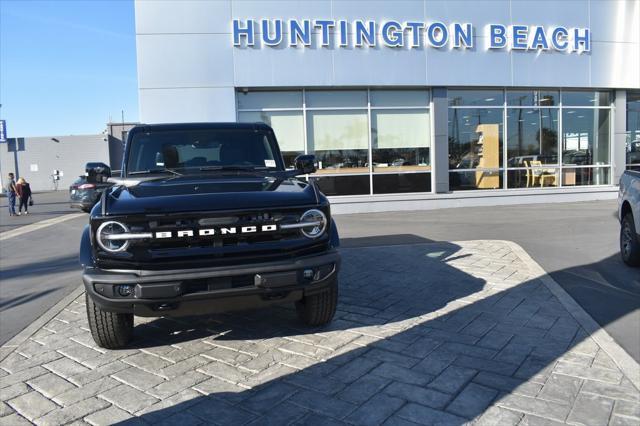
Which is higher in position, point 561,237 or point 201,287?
point 201,287

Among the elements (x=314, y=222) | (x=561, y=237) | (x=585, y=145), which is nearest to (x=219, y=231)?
(x=314, y=222)

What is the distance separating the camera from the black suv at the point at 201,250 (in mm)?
3484

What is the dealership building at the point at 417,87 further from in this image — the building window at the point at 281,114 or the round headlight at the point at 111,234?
the round headlight at the point at 111,234

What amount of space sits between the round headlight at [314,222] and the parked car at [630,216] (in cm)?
454

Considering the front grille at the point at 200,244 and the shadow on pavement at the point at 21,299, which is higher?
the front grille at the point at 200,244

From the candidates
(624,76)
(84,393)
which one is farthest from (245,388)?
(624,76)

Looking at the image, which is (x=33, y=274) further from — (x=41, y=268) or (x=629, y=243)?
(x=629, y=243)

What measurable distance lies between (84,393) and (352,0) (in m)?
12.7

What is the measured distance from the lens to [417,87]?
1462 centimetres

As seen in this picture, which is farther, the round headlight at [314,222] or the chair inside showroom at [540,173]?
the chair inside showroom at [540,173]

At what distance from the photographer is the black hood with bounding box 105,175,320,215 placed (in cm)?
357

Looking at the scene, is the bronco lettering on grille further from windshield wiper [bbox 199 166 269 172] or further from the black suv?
windshield wiper [bbox 199 166 269 172]

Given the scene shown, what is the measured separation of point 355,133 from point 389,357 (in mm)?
11250

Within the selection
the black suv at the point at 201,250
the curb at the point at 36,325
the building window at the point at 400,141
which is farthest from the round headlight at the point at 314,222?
the building window at the point at 400,141
